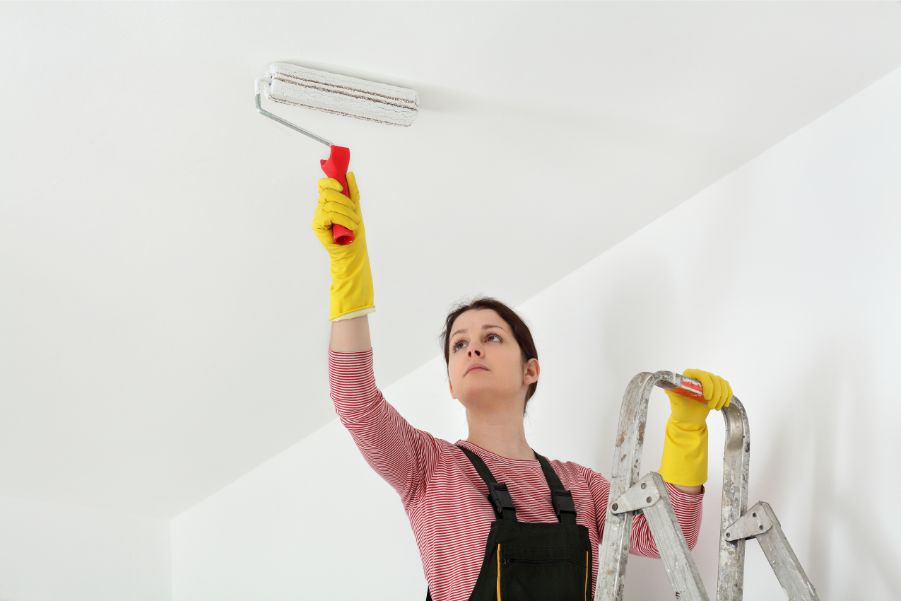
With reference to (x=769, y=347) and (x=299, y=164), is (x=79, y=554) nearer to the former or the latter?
(x=299, y=164)

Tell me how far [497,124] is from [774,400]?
0.79 metres

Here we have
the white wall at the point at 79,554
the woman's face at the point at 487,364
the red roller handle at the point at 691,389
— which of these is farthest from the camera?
the white wall at the point at 79,554

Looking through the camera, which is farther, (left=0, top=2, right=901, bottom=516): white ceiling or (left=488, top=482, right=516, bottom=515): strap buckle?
(left=488, top=482, right=516, bottom=515): strap buckle

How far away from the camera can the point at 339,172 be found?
1.74 metres

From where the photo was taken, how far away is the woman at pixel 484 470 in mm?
1770

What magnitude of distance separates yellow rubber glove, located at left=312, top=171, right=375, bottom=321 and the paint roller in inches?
0.5

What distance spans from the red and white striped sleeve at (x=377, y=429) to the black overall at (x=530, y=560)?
0.48 ft

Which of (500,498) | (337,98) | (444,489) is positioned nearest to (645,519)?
(500,498)

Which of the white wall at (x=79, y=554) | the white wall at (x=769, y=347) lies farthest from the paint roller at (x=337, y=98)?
the white wall at (x=79, y=554)

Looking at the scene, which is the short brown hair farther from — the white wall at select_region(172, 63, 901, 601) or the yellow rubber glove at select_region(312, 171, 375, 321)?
the yellow rubber glove at select_region(312, 171, 375, 321)

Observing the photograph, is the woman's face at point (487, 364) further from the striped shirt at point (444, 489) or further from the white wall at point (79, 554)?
A: the white wall at point (79, 554)

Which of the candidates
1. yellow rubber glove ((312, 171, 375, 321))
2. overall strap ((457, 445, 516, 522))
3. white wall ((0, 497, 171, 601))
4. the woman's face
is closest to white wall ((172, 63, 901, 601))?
the woman's face

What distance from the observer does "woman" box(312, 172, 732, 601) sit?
1.77 meters

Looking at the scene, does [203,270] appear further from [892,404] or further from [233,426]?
[892,404]
